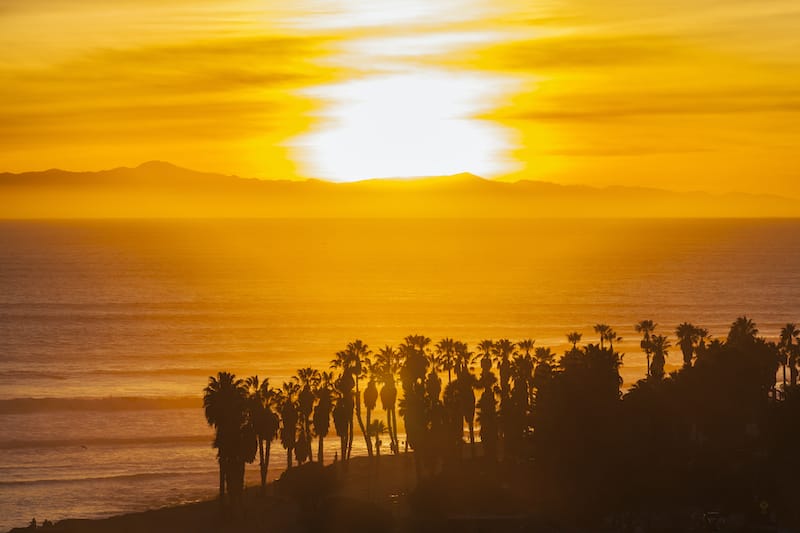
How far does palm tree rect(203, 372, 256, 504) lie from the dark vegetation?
0.08 m

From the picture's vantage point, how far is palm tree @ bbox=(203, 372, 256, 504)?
65.6 metres

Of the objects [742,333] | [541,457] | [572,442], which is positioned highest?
[742,333]

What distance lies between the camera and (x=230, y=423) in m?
65.6

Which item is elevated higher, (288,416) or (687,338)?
(687,338)

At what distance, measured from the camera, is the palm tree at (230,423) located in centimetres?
6556

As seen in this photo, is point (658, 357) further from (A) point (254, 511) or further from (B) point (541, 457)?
(A) point (254, 511)

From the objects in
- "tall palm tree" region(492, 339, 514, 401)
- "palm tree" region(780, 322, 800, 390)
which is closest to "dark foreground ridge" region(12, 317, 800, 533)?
"tall palm tree" region(492, 339, 514, 401)

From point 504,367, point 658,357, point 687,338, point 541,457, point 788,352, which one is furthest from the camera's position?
point 658,357

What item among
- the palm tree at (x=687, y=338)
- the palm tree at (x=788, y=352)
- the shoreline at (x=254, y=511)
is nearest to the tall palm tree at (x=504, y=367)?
the shoreline at (x=254, y=511)

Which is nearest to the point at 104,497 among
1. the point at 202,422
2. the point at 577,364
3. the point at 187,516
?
the point at 187,516

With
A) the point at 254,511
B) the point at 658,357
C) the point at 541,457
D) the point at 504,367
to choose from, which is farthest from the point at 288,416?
the point at 658,357

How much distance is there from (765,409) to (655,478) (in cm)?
1152

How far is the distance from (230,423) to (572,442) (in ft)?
64.2

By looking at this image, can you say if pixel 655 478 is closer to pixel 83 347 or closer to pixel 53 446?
pixel 53 446
